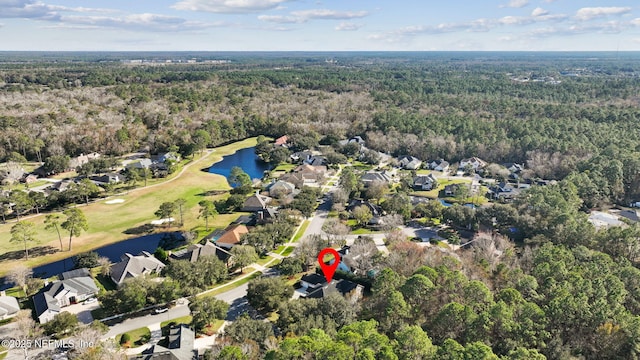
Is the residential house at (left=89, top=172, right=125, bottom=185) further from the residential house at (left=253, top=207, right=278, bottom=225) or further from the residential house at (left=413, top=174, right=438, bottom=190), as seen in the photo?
the residential house at (left=413, top=174, right=438, bottom=190)

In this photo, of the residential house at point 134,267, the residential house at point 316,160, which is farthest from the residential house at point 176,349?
the residential house at point 316,160

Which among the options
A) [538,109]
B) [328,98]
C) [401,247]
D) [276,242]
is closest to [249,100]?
[328,98]

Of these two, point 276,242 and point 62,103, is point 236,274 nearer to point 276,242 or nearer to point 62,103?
point 276,242

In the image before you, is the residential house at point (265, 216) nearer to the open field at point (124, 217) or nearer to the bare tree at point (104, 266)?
the open field at point (124, 217)

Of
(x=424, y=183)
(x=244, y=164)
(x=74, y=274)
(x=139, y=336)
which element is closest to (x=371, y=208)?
(x=424, y=183)

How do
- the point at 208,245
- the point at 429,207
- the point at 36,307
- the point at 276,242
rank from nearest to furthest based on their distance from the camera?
the point at 36,307 → the point at 208,245 → the point at 276,242 → the point at 429,207

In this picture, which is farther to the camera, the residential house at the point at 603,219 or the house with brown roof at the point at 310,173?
the house with brown roof at the point at 310,173

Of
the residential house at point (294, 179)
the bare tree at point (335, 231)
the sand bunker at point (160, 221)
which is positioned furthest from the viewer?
the residential house at point (294, 179)
